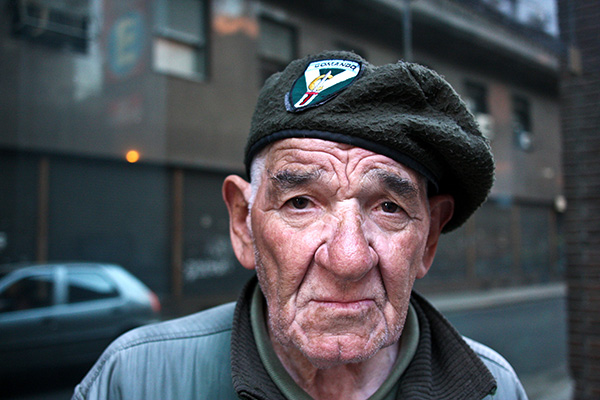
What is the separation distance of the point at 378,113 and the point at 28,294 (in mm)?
3290

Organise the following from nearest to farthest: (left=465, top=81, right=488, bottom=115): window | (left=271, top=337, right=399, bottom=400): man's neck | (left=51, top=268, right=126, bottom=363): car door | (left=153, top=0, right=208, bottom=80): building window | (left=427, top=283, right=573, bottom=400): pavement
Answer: (left=271, top=337, right=399, bottom=400): man's neck < (left=51, top=268, right=126, bottom=363): car door < (left=153, top=0, right=208, bottom=80): building window < (left=465, top=81, right=488, bottom=115): window < (left=427, top=283, right=573, bottom=400): pavement

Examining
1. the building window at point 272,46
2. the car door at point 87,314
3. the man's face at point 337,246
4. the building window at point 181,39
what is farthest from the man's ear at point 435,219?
the building window at point 272,46

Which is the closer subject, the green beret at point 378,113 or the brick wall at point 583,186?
the green beret at point 378,113

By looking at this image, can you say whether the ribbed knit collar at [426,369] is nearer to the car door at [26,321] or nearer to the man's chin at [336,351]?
the man's chin at [336,351]

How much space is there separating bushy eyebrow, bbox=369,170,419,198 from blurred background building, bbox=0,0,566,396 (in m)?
2.71

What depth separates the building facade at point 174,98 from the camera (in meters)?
3.87

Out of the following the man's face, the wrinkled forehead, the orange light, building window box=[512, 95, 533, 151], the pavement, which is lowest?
the pavement

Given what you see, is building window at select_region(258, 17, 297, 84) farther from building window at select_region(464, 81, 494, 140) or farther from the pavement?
the pavement

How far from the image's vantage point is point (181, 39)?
4.99 metres

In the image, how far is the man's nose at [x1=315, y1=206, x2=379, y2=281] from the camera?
3.91 ft

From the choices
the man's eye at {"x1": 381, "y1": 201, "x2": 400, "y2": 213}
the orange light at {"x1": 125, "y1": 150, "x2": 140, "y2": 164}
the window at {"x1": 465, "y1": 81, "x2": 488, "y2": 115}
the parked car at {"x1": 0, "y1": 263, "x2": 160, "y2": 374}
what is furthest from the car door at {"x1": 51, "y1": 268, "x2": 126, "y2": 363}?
the window at {"x1": 465, "y1": 81, "x2": 488, "y2": 115}

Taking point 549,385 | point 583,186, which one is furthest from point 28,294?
point 549,385

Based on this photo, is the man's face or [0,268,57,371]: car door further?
[0,268,57,371]: car door

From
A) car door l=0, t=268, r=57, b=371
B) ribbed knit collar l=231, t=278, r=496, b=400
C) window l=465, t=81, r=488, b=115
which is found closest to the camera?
ribbed knit collar l=231, t=278, r=496, b=400
